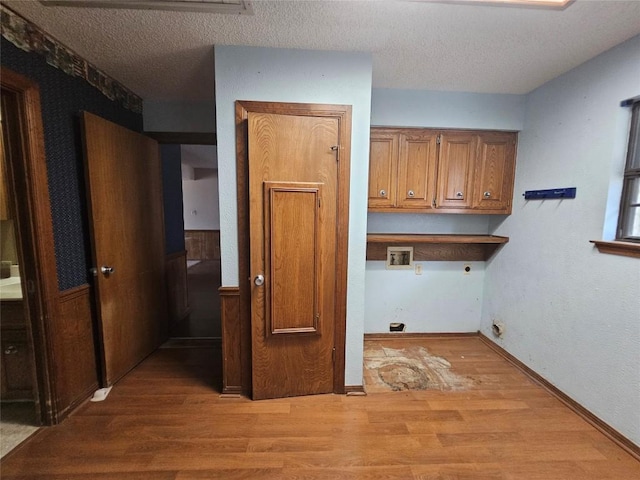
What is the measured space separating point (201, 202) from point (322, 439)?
669 centimetres

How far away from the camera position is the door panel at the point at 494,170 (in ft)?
7.94

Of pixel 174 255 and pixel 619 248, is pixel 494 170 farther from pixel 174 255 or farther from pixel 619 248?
pixel 174 255

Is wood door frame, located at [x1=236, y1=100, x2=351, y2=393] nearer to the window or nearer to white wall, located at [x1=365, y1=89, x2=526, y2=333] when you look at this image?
white wall, located at [x1=365, y1=89, x2=526, y2=333]

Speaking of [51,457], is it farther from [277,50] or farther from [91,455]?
[277,50]

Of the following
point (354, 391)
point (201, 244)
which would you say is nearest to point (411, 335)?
point (354, 391)

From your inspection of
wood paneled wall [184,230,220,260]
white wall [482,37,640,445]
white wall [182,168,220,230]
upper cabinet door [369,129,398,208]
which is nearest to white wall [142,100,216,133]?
upper cabinet door [369,129,398,208]

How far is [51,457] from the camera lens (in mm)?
1433

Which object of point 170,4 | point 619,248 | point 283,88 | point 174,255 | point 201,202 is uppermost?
point 170,4

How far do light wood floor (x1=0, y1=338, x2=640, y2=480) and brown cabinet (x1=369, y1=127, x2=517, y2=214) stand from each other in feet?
5.02

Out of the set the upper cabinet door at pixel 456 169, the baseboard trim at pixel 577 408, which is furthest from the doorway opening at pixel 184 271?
the baseboard trim at pixel 577 408

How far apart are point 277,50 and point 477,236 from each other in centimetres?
240

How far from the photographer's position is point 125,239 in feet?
6.97

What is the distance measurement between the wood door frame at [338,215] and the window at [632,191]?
171cm

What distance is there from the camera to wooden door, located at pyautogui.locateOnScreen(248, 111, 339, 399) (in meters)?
1.71
